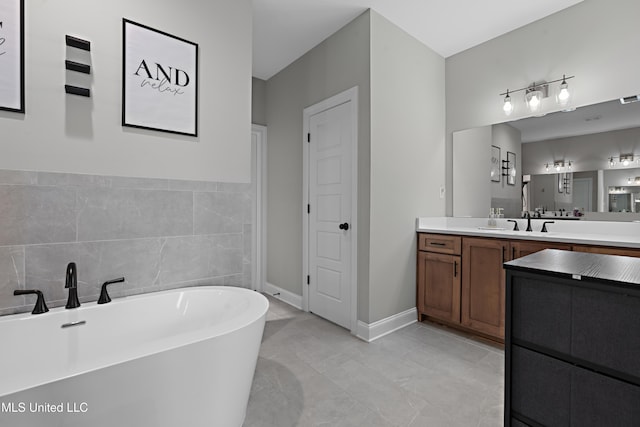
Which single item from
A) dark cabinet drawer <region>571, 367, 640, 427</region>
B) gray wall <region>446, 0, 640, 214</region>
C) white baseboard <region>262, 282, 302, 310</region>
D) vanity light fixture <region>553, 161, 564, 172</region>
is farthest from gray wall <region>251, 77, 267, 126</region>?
dark cabinet drawer <region>571, 367, 640, 427</region>

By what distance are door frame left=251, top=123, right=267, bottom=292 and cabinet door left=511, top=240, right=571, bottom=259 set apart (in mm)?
2819

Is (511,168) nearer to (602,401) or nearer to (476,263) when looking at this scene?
(476,263)

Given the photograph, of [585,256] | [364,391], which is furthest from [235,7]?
[364,391]

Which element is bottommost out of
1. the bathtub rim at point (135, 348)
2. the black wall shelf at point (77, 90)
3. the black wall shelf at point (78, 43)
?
the bathtub rim at point (135, 348)

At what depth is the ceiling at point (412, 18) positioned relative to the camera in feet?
8.38

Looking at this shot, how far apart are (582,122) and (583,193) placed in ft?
2.05

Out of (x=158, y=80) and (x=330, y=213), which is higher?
(x=158, y=80)

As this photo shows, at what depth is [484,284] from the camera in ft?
8.44

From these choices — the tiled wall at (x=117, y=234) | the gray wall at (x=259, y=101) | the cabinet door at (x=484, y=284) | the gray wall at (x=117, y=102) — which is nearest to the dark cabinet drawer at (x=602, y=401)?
the cabinet door at (x=484, y=284)

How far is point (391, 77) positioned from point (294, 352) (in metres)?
2.56

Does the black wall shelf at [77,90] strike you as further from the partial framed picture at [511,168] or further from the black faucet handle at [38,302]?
the partial framed picture at [511,168]

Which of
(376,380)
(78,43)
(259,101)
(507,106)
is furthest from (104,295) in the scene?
(507,106)

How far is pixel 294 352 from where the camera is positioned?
2.39 metres

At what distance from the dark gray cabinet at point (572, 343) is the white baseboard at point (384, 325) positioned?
1499 millimetres
